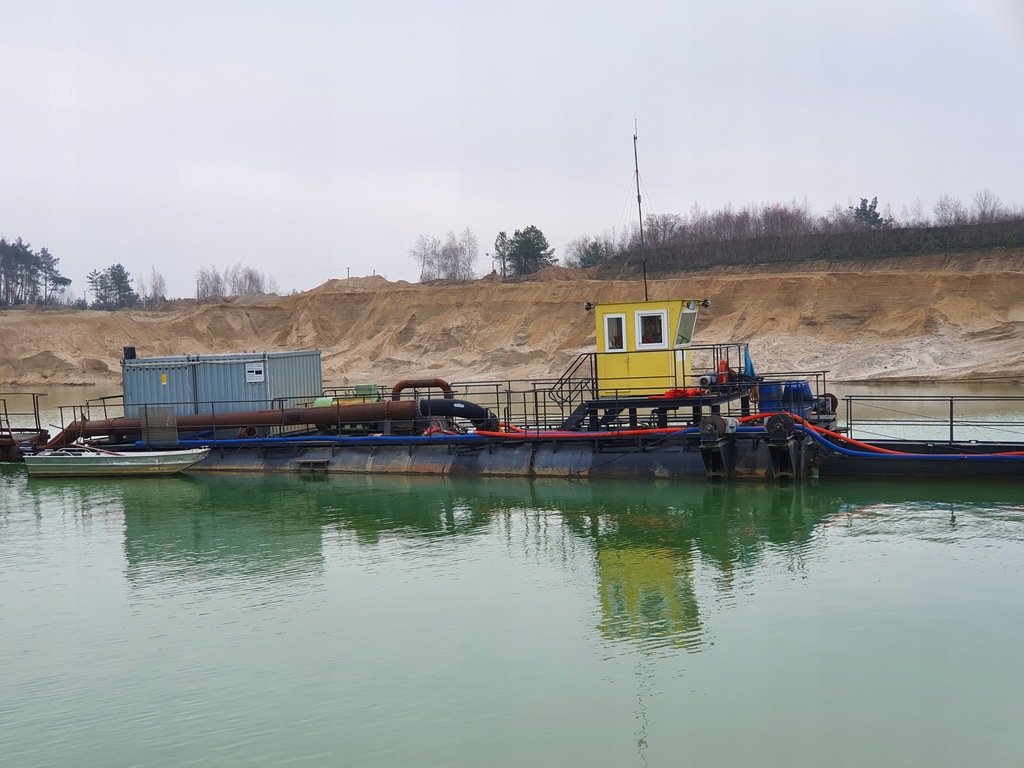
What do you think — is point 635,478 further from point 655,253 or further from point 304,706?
point 655,253

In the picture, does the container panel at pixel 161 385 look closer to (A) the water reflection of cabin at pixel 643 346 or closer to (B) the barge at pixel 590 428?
(B) the barge at pixel 590 428

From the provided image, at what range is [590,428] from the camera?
23.3m

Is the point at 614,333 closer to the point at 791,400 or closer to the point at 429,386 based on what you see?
the point at 791,400

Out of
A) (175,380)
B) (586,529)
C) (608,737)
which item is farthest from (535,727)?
(175,380)

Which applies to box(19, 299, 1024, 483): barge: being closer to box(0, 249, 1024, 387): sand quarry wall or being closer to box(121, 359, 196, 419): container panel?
box(121, 359, 196, 419): container panel

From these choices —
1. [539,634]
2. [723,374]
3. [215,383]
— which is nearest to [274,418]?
[215,383]

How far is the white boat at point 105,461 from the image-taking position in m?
26.4

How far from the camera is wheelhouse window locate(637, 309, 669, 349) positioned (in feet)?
Result: 72.7

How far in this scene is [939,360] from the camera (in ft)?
166

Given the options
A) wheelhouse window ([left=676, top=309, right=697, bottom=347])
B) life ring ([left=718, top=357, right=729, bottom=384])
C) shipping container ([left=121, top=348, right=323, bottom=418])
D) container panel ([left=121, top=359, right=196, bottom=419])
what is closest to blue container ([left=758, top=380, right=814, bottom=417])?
life ring ([left=718, top=357, right=729, bottom=384])

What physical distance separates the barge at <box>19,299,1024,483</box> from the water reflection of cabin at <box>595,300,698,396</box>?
3 centimetres

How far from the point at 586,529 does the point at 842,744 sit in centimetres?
963

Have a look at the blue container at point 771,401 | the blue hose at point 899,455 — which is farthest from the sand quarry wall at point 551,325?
the blue hose at point 899,455

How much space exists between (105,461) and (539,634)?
18401mm
